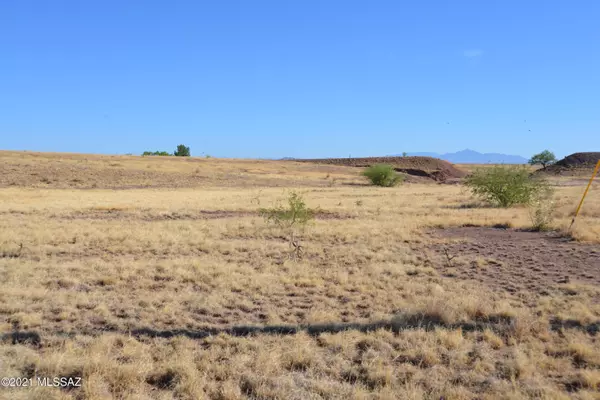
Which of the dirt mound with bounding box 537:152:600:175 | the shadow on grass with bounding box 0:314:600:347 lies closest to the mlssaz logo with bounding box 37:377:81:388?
the shadow on grass with bounding box 0:314:600:347

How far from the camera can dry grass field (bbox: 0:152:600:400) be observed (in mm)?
5492

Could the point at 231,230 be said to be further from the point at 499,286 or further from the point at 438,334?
the point at 438,334

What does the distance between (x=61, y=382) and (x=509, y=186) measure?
27125 mm

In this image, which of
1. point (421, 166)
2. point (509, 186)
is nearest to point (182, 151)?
point (421, 166)

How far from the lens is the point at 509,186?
92.1 feet

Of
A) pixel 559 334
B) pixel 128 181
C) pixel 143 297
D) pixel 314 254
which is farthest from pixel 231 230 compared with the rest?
pixel 128 181

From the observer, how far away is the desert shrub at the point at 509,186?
28000mm

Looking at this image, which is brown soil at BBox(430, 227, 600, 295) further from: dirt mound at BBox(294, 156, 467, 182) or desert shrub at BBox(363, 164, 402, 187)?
dirt mound at BBox(294, 156, 467, 182)

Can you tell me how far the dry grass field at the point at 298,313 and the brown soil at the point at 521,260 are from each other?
7cm

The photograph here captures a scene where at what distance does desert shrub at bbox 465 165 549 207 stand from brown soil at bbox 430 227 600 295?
11.2 m

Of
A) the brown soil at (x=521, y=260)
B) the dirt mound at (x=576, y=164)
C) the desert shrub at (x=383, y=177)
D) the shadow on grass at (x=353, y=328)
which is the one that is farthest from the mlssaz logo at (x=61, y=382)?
the dirt mound at (x=576, y=164)

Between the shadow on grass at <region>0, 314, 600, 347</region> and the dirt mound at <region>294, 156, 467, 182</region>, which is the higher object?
the dirt mound at <region>294, 156, 467, 182</region>

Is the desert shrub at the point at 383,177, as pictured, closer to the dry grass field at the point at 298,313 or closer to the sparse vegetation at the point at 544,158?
the dry grass field at the point at 298,313

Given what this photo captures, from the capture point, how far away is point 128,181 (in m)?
47.8
